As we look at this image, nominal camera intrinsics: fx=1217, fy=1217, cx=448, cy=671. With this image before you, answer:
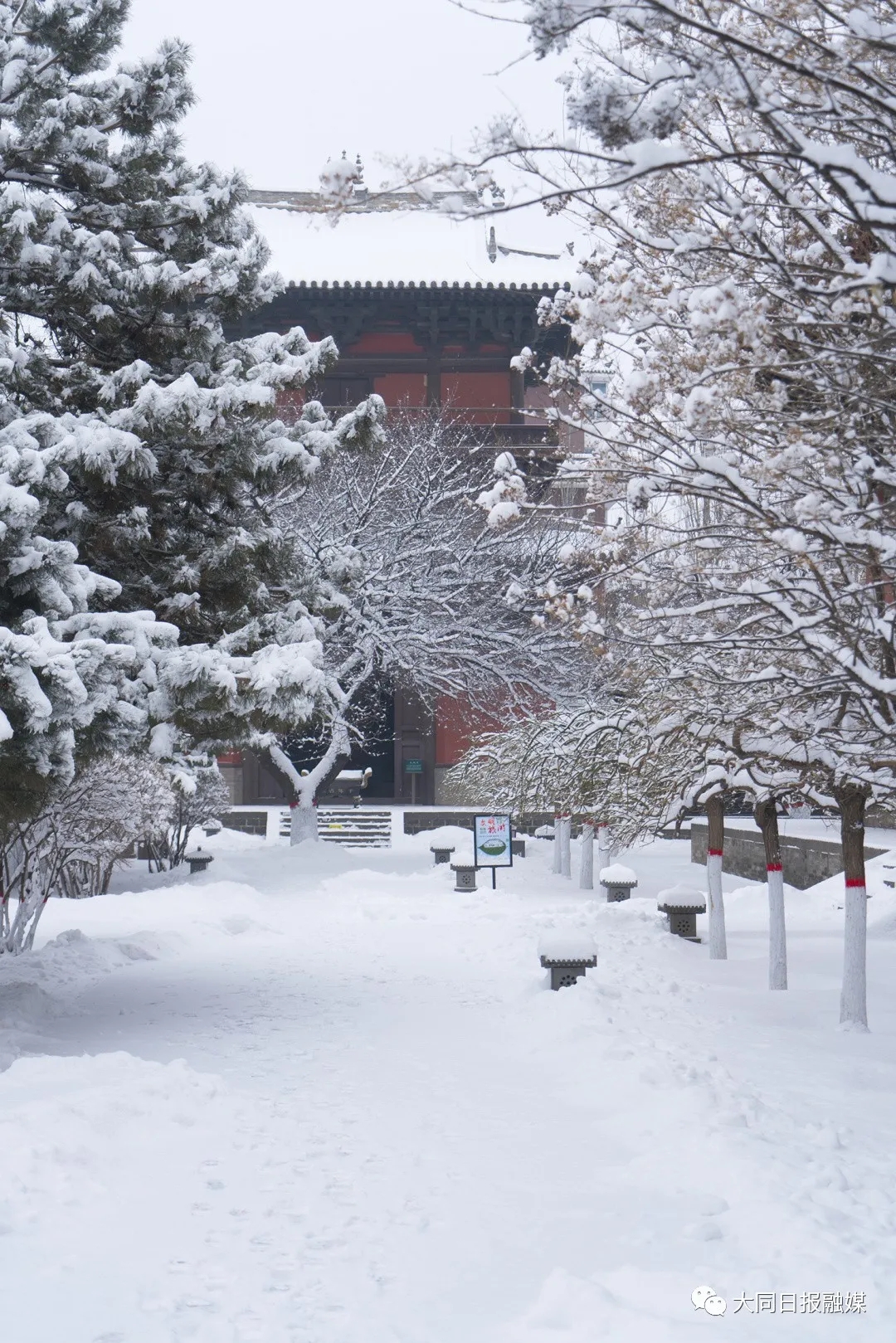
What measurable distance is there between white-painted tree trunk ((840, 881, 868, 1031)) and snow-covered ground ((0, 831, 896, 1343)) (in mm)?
209

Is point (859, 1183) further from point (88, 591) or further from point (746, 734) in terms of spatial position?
point (88, 591)

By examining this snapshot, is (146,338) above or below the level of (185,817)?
above

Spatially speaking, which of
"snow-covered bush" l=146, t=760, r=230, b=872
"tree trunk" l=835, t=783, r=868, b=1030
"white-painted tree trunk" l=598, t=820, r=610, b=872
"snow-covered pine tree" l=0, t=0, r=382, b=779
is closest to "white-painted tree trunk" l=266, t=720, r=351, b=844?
"snow-covered bush" l=146, t=760, r=230, b=872

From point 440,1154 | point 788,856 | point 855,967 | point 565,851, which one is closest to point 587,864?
point 565,851

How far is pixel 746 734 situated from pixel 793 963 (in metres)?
3.95

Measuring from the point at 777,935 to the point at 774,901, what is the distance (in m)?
0.30

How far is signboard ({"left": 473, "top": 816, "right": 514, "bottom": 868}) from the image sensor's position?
741 inches

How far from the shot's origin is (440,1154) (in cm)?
604

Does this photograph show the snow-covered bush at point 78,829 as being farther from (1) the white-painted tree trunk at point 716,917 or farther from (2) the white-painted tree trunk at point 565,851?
(2) the white-painted tree trunk at point 565,851

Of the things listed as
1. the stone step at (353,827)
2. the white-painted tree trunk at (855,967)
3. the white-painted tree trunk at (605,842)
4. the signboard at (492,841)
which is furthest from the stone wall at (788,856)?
the stone step at (353,827)

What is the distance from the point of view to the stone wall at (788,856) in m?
17.7

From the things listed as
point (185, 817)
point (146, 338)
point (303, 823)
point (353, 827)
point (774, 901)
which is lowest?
point (353, 827)

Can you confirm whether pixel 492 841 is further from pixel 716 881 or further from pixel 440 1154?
pixel 440 1154

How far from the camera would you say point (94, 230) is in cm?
991
